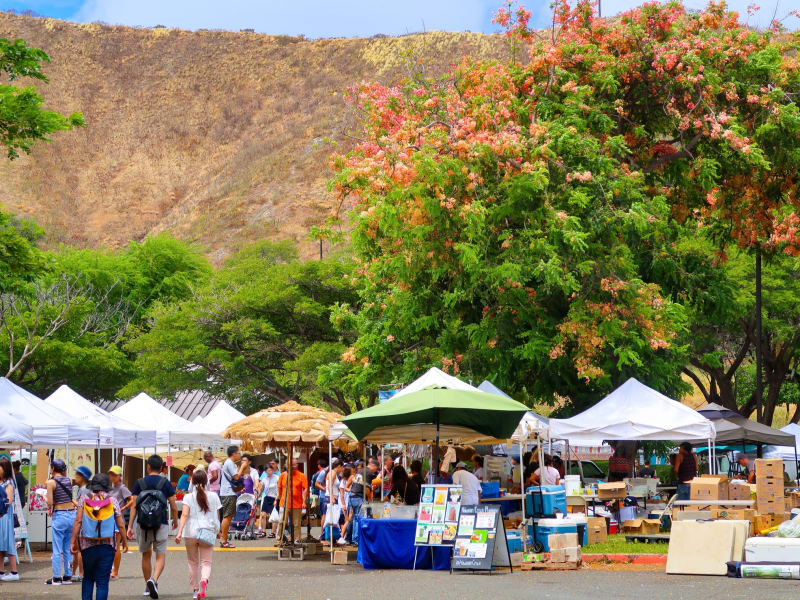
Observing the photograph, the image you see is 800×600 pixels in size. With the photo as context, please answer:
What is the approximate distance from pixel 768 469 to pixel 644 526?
2469 mm

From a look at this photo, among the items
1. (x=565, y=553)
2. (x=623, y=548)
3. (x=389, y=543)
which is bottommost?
(x=623, y=548)

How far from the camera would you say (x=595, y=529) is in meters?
19.4

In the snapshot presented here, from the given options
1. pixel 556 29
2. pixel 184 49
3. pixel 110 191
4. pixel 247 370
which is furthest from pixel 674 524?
pixel 184 49

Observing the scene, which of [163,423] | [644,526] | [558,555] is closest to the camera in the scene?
[558,555]

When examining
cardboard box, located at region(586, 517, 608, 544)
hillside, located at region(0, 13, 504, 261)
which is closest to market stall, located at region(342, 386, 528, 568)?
cardboard box, located at region(586, 517, 608, 544)

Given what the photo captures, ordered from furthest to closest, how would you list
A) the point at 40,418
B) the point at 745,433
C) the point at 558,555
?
the point at 745,433 < the point at 40,418 < the point at 558,555

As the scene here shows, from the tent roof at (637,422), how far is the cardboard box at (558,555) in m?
4.06

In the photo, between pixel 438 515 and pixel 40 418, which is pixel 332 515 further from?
pixel 40 418

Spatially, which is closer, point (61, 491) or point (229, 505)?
A: point (61, 491)

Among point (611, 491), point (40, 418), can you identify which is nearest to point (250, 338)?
point (40, 418)

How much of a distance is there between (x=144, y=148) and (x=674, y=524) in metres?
124

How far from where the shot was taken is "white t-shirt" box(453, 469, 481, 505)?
1650cm

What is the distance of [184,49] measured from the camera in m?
144

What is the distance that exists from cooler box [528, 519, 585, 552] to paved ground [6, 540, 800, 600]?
1.43 m
